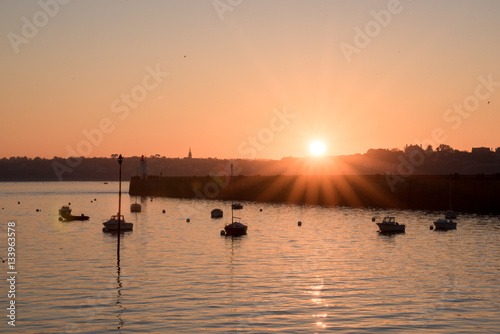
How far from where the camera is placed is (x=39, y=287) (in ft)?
163

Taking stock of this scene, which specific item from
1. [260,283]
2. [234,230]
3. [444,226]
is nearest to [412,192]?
[444,226]

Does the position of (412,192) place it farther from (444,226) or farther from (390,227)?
(390,227)

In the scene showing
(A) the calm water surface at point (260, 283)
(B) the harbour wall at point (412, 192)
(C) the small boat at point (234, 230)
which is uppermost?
(B) the harbour wall at point (412, 192)

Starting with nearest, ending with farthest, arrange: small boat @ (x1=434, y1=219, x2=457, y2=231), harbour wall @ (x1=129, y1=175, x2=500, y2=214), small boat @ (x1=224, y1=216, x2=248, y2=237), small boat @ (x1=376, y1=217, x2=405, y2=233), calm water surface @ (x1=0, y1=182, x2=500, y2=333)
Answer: calm water surface @ (x1=0, y1=182, x2=500, y2=333), small boat @ (x1=224, y1=216, x2=248, y2=237), small boat @ (x1=376, y1=217, x2=405, y2=233), small boat @ (x1=434, y1=219, x2=457, y2=231), harbour wall @ (x1=129, y1=175, x2=500, y2=214)

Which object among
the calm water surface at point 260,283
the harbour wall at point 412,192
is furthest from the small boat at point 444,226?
the harbour wall at point 412,192

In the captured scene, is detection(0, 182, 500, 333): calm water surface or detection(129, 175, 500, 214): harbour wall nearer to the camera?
detection(0, 182, 500, 333): calm water surface

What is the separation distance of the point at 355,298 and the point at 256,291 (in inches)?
291

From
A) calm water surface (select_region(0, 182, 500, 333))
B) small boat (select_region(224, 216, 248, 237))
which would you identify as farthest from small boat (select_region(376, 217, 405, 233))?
small boat (select_region(224, 216, 248, 237))

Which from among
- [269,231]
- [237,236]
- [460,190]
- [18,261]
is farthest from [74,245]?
[460,190]

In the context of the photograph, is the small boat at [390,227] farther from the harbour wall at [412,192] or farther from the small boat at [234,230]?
the harbour wall at [412,192]

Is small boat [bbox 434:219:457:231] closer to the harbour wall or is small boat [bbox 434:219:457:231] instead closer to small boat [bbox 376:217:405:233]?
small boat [bbox 376:217:405:233]

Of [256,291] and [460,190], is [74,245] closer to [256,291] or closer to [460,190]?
[256,291]

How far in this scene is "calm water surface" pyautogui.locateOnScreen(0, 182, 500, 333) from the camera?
37750 millimetres

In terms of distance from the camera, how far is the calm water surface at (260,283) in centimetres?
3775
